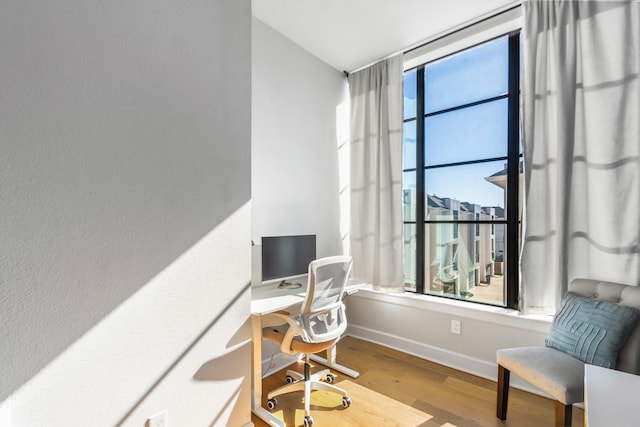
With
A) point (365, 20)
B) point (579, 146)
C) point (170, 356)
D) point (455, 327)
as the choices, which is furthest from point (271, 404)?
point (365, 20)

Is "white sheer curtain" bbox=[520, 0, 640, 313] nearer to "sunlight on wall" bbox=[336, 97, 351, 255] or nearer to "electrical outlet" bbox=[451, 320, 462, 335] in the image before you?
"electrical outlet" bbox=[451, 320, 462, 335]

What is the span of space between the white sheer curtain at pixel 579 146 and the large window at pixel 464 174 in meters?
0.27

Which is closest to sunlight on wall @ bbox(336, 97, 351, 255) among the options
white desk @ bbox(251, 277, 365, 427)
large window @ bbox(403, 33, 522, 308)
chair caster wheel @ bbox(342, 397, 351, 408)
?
large window @ bbox(403, 33, 522, 308)

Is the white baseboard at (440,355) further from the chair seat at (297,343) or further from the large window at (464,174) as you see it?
the chair seat at (297,343)

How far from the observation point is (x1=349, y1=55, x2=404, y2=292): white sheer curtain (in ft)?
9.57

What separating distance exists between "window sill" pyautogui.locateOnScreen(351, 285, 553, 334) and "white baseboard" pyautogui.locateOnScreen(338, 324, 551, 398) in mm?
341

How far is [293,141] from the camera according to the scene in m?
2.81

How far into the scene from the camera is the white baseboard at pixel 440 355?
2.25 m

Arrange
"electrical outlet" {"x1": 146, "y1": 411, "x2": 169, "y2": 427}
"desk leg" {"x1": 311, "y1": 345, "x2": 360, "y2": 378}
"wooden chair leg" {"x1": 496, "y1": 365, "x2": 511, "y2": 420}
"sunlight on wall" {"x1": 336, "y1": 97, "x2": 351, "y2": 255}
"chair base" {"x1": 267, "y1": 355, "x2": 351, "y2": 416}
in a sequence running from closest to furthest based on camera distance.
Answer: "electrical outlet" {"x1": 146, "y1": 411, "x2": 169, "y2": 427}
"wooden chair leg" {"x1": 496, "y1": 365, "x2": 511, "y2": 420}
"chair base" {"x1": 267, "y1": 355, "x2": 351, "y2": 416}
"desk leg" {"x1": 311, "y1": 345, "x2": 360, "y2": 378}
"sunlight on wall" {"x1": 336, "y1": 97, "x2": 351, "y2": 255}

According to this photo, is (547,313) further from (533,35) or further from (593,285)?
(533,35)

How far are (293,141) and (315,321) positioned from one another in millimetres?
1679

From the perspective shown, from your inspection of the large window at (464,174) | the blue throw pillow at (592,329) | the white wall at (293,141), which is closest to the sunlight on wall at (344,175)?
the white wall at (293,141)

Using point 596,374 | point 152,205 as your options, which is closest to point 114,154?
point 152,205

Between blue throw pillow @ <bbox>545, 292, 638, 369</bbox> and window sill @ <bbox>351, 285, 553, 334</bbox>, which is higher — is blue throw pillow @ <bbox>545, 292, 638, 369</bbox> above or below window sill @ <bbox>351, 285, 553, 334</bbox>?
above
